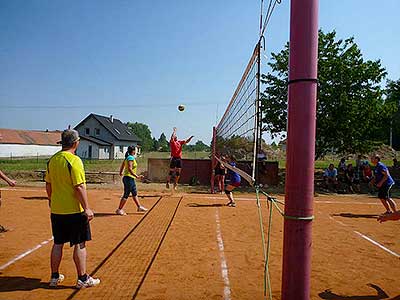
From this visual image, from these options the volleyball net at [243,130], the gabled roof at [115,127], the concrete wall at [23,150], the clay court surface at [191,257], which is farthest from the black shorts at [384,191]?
the concrete wall at [23,150]

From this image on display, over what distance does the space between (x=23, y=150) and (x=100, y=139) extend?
1689 centimetres

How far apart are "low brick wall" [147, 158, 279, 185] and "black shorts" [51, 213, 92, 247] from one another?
51.8ft

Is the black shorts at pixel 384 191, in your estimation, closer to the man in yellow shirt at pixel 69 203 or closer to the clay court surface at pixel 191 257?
the clay court surface at pixel 191 257

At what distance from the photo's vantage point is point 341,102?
1908 centimetres

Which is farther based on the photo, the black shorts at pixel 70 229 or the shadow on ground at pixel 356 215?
the shadow on ground at pixel 356 215

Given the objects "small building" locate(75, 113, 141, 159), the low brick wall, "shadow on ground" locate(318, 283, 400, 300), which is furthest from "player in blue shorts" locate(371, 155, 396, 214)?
"small building" locate(75, 113, 141, 159)

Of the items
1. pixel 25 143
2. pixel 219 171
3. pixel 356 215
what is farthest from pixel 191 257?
pixel 25 143

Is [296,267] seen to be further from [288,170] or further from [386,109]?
[386,109]

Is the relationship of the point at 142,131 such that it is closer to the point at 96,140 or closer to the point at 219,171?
the point at 96,140

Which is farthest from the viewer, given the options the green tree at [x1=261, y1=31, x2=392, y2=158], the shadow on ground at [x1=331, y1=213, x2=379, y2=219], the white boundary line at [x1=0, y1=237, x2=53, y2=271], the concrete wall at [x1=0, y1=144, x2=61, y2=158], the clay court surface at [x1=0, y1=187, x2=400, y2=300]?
the concrete wall at [x1=0, y1=144, x2=61, y2=158]

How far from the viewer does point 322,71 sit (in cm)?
1961

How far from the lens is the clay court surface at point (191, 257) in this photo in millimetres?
4277

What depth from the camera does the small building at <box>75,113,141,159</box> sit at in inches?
1996

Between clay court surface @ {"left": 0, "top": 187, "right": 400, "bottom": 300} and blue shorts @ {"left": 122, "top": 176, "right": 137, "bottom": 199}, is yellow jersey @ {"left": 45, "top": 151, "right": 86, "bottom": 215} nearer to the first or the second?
clay court surface @ {"left": 0, "top": 187, "right": 400, "bottom": 300}
